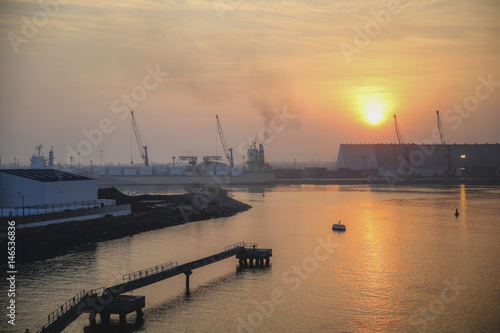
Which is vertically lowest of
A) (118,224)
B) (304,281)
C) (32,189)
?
(304,281)

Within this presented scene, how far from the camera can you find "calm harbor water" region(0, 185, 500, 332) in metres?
33.3

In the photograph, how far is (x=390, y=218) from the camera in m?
90.9

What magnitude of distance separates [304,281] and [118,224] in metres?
33.1

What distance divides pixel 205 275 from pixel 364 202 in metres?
87.0

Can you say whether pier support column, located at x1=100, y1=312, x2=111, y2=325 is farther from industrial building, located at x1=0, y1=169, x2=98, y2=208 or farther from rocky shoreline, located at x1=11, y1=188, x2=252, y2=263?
industrial building, located at x1=0, y1=169, x2=98, y2=208

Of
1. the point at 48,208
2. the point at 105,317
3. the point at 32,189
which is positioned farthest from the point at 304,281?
the point at 32,189

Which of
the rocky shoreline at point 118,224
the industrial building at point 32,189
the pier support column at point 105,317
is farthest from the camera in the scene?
the industrial building at point 32,189

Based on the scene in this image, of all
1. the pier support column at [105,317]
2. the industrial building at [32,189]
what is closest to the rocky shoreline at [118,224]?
the industrial building at [32,189]

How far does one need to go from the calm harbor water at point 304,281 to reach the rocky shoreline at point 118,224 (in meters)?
2.54

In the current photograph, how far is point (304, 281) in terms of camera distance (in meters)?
43.4

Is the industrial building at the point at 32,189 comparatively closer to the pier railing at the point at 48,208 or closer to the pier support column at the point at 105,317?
the pier railing at the point at 48,208

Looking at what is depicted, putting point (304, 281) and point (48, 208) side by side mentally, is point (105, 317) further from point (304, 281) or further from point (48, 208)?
point (48, 208)

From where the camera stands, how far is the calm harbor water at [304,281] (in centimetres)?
3334

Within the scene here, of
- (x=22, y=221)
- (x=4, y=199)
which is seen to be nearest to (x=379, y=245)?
(x=22, y=221)
